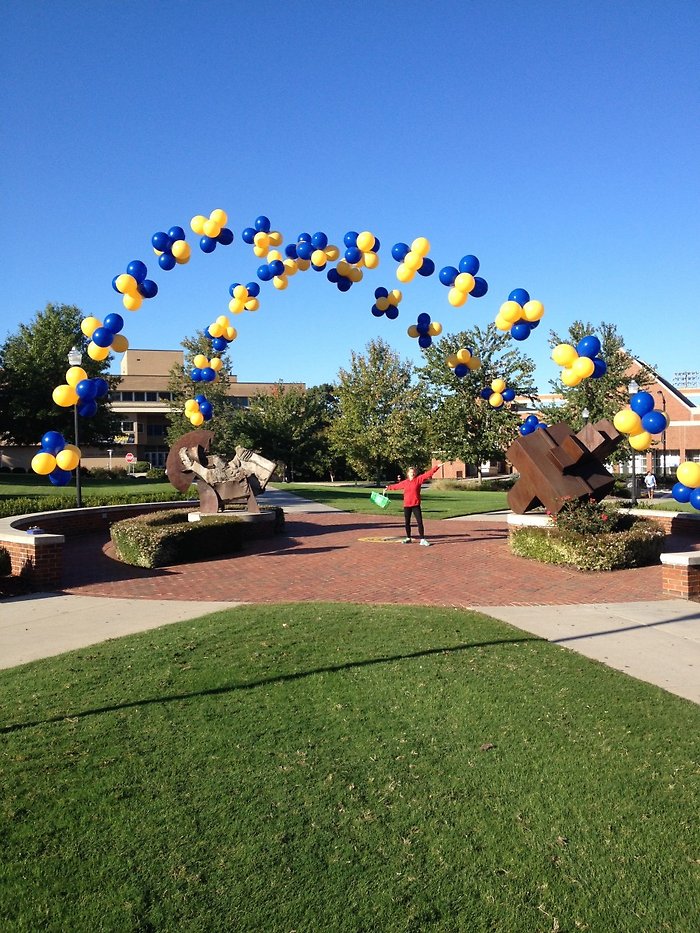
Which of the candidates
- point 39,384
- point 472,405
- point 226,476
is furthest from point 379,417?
point 226,476

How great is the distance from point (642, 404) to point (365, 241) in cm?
624

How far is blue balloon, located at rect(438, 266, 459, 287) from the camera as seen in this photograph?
12551 millimetres

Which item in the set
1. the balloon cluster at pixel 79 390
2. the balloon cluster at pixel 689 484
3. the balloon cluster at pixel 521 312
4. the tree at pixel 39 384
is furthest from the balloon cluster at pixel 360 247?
the tree at pixel 39 384

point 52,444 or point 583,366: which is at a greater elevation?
point 583,366

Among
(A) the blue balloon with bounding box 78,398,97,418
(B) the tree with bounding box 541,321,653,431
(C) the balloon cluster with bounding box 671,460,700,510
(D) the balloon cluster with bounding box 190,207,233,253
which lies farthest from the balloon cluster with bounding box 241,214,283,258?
(B) the tree with bounding box 541,321,653,431

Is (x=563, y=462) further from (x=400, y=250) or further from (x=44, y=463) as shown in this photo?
(x=44, y=463)

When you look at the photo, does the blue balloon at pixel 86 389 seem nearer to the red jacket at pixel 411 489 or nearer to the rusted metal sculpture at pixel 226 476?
the rusted metal sculpture at pixel 226 476

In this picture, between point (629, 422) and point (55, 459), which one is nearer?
point (629, 422)

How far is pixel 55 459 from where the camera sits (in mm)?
10148

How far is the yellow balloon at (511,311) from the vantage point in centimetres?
1180

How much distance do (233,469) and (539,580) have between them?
846cm

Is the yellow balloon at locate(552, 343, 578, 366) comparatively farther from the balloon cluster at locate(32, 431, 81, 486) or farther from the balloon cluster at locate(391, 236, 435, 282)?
the balloon cluster at locate(32, 431, 81, 486)

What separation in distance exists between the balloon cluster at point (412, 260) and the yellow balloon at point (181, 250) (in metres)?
3.68

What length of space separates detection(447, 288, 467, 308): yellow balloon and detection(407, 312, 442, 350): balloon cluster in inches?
76.4
